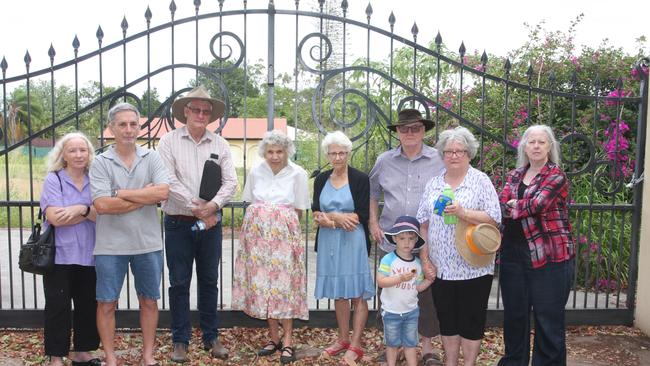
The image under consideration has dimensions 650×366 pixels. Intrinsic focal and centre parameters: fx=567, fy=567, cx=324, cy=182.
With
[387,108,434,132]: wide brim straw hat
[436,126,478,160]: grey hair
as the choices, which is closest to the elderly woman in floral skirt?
[387,108,434,132]: wide brim straw hat

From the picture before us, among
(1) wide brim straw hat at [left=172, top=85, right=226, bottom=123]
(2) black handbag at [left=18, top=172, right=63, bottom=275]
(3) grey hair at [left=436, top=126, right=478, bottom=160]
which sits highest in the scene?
(1) wide brim straw hat at [left=172, top=85, right=226, bottom=123]

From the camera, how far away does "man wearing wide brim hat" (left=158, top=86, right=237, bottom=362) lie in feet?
12.9

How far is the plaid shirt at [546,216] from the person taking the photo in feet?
11.1

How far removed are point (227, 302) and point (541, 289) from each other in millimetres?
3480

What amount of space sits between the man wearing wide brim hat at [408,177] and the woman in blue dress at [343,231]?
138 mm

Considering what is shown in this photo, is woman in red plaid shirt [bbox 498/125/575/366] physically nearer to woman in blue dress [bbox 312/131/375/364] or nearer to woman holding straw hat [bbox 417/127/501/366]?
woman holding straw hat [bbox 417/127/501/366]

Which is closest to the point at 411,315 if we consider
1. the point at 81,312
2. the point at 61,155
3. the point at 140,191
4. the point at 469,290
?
the point at 469,290

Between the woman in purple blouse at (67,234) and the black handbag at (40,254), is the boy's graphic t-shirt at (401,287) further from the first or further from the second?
the black handbag at (40,254)

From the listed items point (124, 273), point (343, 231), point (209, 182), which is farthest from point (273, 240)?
point (124, 273)

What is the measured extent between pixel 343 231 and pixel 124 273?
149 cm

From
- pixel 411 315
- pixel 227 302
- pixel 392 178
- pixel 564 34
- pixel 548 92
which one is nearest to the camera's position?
pixel 411 315

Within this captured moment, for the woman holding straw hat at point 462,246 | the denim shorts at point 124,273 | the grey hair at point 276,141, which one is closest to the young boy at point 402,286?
the woman holding straw hat at point 462,246

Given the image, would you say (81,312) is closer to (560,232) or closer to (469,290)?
(469,290)

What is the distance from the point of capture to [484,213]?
349 cm
